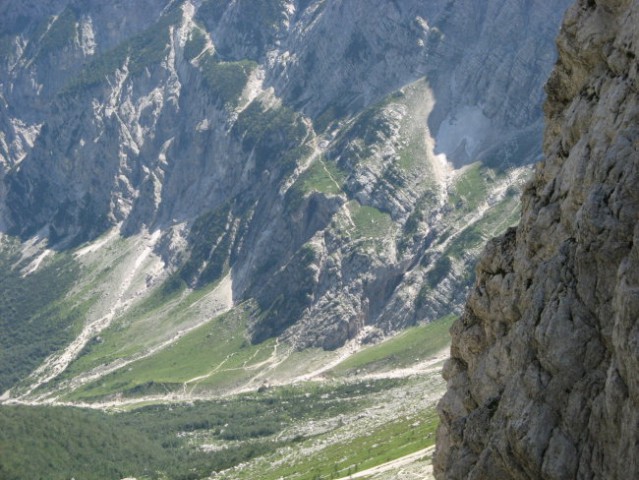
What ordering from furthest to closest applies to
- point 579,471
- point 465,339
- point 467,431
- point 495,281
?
point 465,339, point 495,281, point 467,431, point 579,471

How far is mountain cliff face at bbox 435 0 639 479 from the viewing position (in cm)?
3344

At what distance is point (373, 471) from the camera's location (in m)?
139

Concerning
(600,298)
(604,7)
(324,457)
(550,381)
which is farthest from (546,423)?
(324,457)

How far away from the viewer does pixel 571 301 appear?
37.0 m

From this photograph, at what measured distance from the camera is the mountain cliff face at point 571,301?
3344 cm

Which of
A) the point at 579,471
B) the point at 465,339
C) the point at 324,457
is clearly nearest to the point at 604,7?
the point at 465,339

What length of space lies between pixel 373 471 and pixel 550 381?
106 metres

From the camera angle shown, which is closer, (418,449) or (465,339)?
(465,339)

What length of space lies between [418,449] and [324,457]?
2063 inches

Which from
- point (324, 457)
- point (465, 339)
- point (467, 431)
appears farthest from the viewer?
point (324, 457)

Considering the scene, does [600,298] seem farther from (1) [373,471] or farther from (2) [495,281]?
(1) [373,471]

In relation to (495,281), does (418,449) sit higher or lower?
lower

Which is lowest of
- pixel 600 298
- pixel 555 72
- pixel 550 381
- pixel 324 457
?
pixel 324 457

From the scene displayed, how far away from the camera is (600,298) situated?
35594 mm
